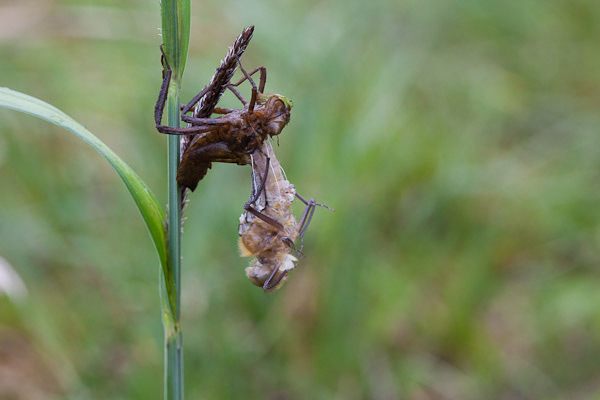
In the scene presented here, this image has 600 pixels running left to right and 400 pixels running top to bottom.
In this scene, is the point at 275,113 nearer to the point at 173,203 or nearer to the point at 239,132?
the point at 239,132

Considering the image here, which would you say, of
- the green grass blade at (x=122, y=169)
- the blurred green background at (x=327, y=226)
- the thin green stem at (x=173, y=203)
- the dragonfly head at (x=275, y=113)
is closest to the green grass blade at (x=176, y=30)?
the thin green stem at (x=173, y=203)

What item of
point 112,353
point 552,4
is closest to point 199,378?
point 112,353

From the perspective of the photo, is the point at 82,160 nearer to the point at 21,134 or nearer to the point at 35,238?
the point at 21,134

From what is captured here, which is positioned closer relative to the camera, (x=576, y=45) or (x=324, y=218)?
(x=324, y=218)

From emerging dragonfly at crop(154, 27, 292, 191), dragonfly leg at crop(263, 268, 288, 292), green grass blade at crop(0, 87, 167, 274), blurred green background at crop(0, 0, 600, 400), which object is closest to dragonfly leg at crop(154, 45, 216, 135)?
emerging dragonfly at crop(154, 27, 292, 191)

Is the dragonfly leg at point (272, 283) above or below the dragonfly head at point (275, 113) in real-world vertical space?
below

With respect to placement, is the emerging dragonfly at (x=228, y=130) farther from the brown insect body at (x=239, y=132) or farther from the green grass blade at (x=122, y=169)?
the green grass blade at (x=122, y=169)
